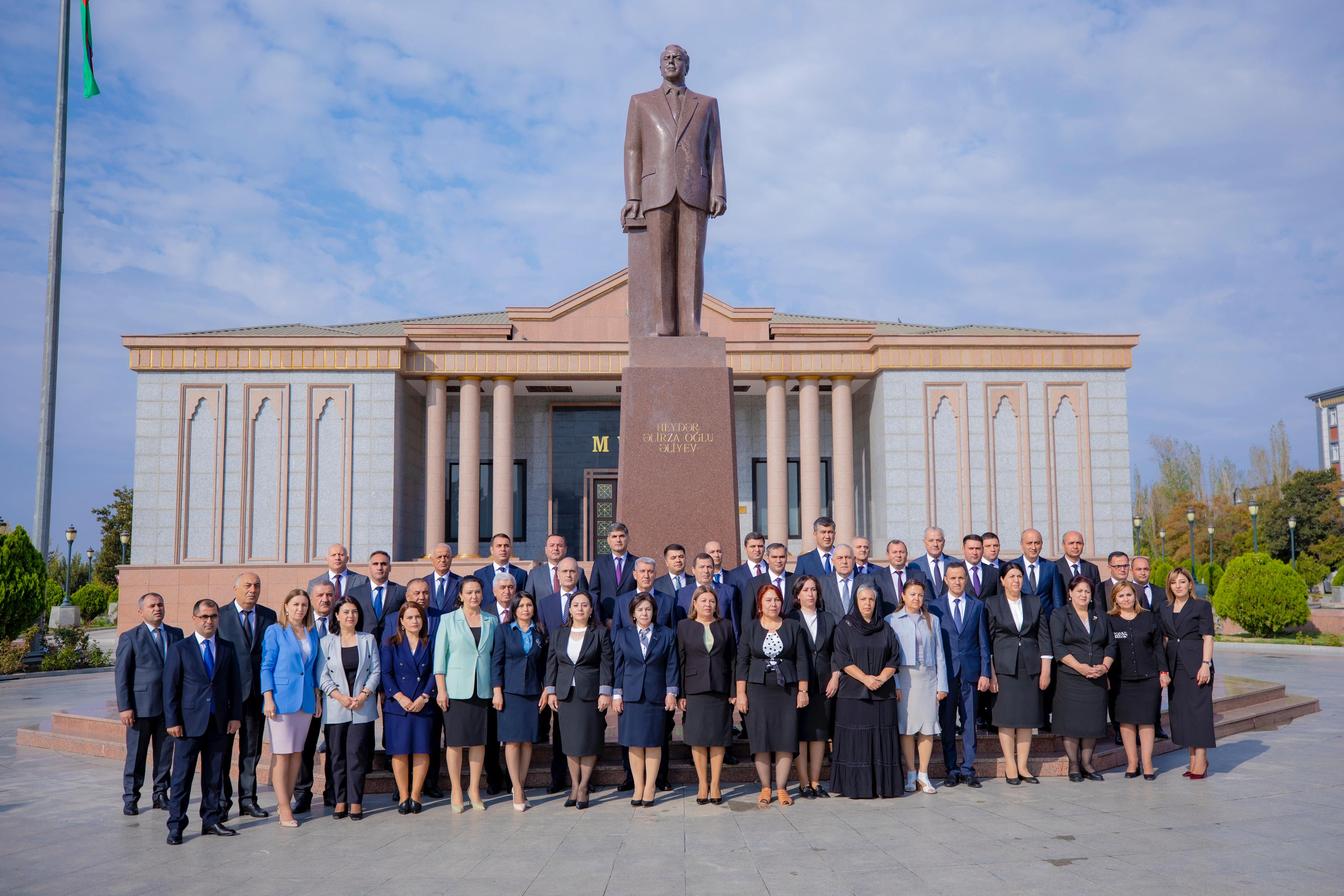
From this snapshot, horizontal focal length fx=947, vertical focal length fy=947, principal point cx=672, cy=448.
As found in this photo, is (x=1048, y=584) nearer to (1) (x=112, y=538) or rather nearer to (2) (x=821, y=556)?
(2) (x=821, y=556)

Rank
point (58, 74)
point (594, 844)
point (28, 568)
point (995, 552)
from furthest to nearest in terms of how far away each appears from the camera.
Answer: point (58, 74) → point (28, 568) → point (995, 552) → point (594, 844)

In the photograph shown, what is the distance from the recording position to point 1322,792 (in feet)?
23.7

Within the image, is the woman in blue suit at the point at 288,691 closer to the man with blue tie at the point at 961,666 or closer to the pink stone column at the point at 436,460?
the man with blue tie at the point at 961,666

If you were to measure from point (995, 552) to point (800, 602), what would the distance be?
7.68 ft

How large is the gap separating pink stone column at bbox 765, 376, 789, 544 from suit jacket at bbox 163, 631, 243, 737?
1841 centimetres

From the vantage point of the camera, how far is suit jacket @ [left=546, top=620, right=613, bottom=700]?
6.87m

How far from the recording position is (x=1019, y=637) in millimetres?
7664

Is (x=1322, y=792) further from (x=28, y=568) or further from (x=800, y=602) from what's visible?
(x=28, y=568)

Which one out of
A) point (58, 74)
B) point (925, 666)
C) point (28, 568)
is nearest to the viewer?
point (925, 666)

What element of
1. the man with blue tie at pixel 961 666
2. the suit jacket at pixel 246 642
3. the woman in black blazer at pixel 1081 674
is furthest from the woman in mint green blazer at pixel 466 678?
the woman in black blazer at pixel 1081 674

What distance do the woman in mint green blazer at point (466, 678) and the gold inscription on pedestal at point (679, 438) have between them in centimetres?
271

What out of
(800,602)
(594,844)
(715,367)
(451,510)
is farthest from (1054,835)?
(451,510)

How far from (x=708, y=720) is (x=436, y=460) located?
59.5 ft

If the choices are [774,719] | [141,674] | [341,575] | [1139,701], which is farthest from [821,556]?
[141,674]
